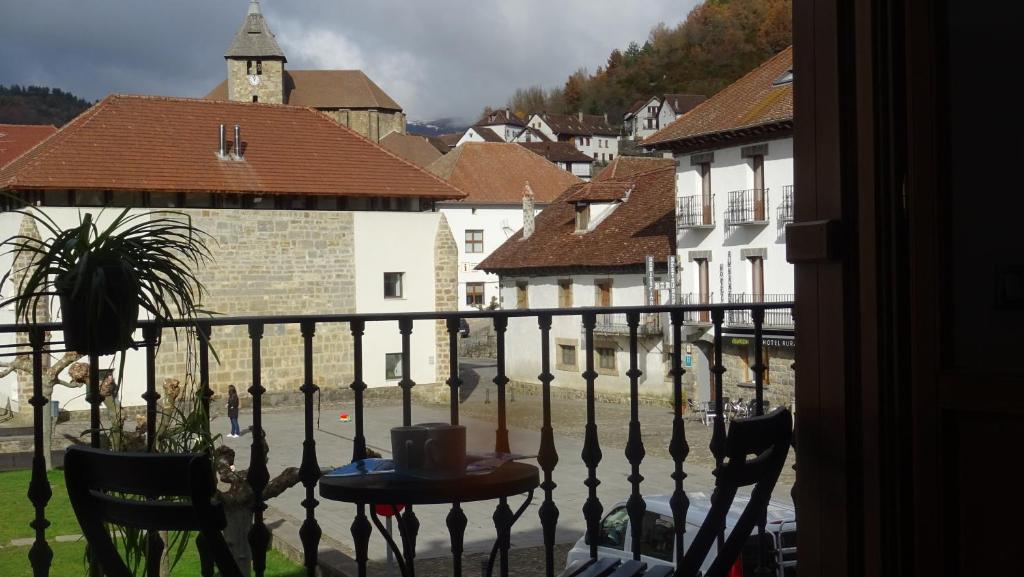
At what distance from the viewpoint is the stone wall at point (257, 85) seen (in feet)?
191

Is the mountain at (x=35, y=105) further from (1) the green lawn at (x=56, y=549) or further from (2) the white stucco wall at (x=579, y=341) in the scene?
(1) the green lawn at (x=56, y=549)

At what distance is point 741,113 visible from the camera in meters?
28.0

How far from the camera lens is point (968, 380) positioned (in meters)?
2.66

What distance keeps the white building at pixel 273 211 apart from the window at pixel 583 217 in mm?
4422

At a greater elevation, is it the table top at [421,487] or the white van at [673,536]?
the table top at [421,487]

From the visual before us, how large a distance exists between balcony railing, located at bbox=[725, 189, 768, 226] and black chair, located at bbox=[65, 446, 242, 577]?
84.3 ft

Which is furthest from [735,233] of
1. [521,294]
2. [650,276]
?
[521,294]

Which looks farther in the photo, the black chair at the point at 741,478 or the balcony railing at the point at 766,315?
the balcony railing at the point at 766,315

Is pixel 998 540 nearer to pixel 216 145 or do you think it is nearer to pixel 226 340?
pixel 226 340

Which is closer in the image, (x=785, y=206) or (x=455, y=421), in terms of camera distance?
(x=455, y=421)

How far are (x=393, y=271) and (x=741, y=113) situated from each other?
10.9m

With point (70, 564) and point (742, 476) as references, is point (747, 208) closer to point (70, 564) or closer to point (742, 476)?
point (70, 564)

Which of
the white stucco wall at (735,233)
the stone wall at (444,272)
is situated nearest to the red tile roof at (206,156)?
the stone wall at (444,272)

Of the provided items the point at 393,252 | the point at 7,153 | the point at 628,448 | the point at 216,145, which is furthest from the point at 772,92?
the point at 7,153
